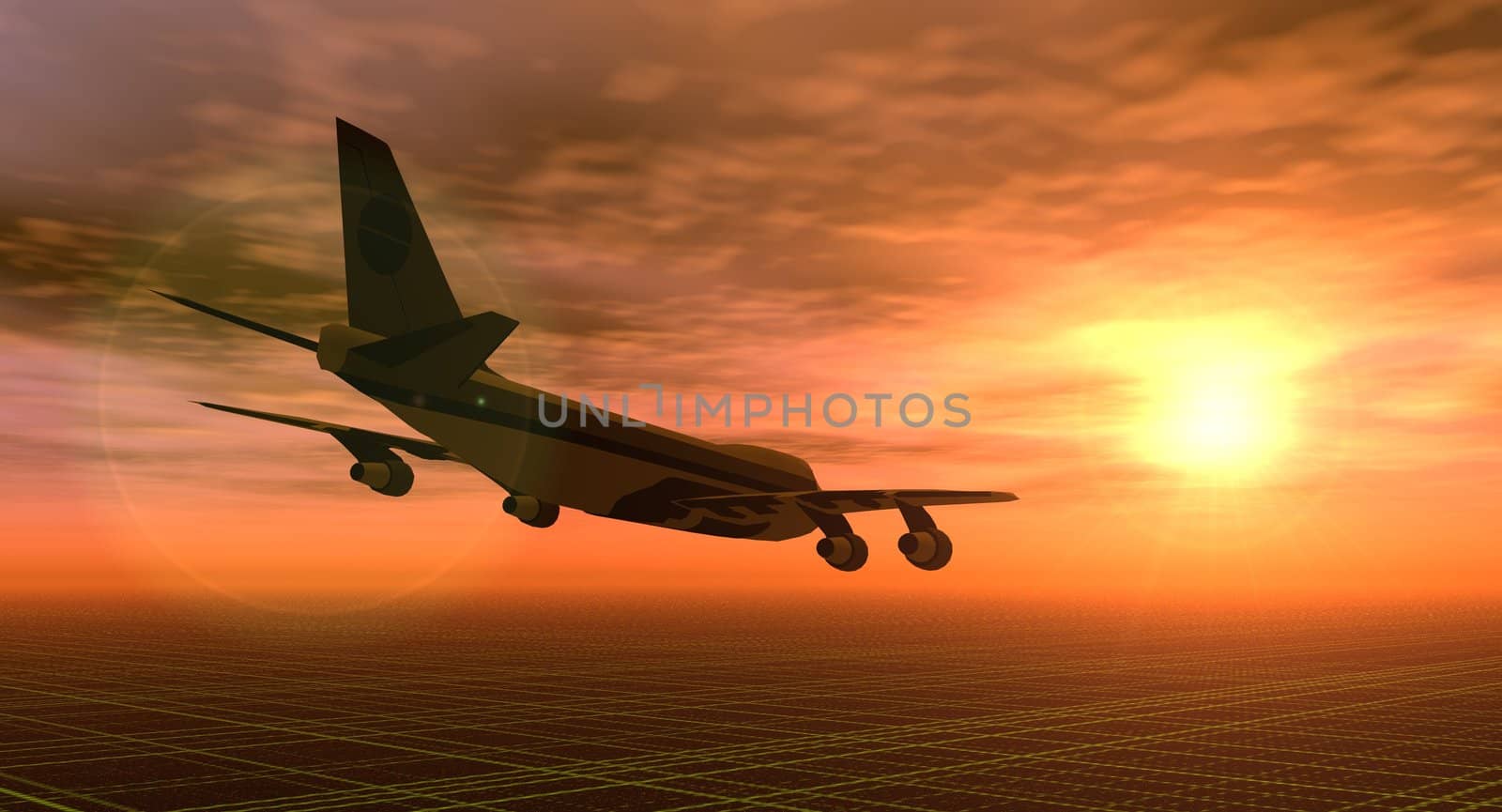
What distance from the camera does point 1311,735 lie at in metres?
43.1

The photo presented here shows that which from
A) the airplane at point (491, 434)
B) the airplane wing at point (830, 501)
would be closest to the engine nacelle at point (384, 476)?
the airplane at point (491, 434)

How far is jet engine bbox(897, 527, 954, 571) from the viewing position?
43.8m

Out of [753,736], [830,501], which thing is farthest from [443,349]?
[753,736]

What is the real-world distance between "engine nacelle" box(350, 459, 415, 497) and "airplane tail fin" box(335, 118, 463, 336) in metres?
4.17

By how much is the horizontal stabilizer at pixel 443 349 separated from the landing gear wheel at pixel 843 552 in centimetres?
1796

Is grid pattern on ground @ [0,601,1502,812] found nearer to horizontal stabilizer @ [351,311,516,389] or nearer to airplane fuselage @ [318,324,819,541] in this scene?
airplane fuselage @ [318,324,819,541]

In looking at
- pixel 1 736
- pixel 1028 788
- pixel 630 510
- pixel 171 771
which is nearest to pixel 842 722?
pixel 630 510

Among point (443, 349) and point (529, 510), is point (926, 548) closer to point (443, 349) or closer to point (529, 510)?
point (529, 510)

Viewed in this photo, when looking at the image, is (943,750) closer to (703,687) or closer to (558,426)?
(558,426)

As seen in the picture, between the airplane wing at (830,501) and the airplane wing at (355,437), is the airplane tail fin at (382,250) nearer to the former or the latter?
the airplane wing at (355,437)

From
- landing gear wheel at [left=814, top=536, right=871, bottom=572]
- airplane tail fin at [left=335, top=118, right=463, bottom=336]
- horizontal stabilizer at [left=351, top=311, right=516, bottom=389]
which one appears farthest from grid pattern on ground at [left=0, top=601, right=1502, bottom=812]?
airplane tail fin at [left=335, top=118, right=463, bottom=336]

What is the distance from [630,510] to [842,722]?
12.8m

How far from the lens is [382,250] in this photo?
35.4 metres

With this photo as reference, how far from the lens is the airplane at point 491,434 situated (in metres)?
33.2
